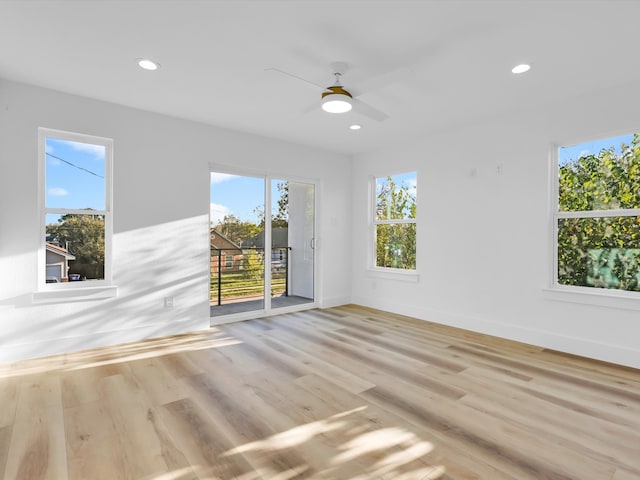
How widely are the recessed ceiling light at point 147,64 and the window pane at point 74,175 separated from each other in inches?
55.6

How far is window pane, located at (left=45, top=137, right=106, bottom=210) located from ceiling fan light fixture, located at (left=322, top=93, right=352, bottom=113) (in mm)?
2690

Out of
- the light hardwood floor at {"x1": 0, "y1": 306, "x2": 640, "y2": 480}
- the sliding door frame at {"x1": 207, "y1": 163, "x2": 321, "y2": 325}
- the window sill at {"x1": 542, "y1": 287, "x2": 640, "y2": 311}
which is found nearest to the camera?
the light hardwood floor at {"x1": 0, "y1": 306, "x2": 640, "y2": 480}

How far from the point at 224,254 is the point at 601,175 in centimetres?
449

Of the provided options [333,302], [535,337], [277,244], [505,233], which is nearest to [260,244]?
[277,244]

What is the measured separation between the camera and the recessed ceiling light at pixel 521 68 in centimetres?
292

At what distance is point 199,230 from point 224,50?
2359mm

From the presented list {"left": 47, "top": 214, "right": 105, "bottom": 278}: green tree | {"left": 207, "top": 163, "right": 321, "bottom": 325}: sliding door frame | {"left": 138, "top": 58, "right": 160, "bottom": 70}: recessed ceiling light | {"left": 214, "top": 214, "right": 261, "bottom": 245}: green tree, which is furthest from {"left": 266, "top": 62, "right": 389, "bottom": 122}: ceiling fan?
{"left": 47, "top": 214, "right": 105, "bottom": 278}: green tree

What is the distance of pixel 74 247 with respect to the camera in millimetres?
3715

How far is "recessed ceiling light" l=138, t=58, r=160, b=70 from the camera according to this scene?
2863mm

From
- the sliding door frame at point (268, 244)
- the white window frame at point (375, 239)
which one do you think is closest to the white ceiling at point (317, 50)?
the sliding door frame at point (268, 244)

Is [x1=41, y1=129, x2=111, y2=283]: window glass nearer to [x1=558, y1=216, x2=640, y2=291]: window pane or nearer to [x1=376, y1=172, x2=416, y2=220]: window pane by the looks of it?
[x1=376, y1=172, x2=416, y2=220]: window pane

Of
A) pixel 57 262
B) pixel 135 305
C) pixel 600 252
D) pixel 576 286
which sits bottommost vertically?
pixel 135 305

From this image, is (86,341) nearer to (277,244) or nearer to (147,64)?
(277,244)

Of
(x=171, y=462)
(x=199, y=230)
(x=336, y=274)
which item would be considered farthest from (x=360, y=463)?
(x=336, y=274)
